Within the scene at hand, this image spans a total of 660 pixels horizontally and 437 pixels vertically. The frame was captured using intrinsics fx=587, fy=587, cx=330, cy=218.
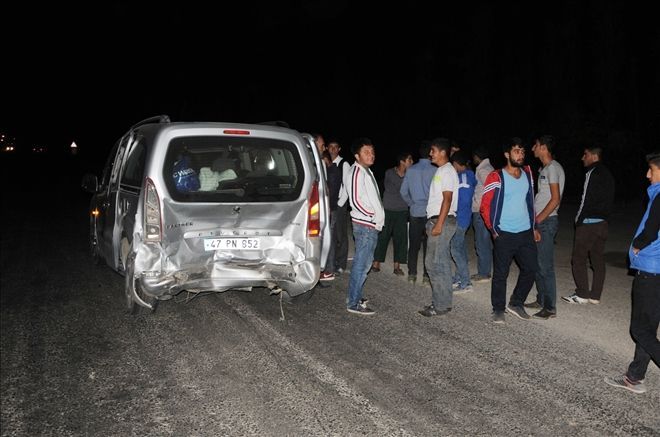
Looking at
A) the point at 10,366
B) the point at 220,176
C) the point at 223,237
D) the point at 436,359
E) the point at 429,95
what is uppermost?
the point at 429,95

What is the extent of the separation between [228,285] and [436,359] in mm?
2064

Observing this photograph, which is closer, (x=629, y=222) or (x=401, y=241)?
(x=401, y=241)

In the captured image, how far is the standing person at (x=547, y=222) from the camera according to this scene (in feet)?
21.1

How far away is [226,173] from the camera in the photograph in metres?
6.00

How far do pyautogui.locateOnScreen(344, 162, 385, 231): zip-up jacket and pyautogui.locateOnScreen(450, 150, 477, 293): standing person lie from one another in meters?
1.51

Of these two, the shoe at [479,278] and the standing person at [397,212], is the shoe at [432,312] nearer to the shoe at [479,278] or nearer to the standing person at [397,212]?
the shoe at [479,278]

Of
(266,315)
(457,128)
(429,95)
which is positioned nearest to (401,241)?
(266,315)

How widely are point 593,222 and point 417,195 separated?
223 cm

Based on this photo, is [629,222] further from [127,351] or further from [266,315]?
[127,351]

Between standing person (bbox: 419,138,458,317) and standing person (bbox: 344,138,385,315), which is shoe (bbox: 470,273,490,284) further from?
standing person (bbox: 344,138,385,315)

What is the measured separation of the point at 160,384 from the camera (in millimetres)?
4520

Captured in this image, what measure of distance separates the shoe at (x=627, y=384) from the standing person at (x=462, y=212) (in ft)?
10.0

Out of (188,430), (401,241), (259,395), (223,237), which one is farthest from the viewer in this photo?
(401,241)

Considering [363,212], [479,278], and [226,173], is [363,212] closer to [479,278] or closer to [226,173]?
[226,173]
